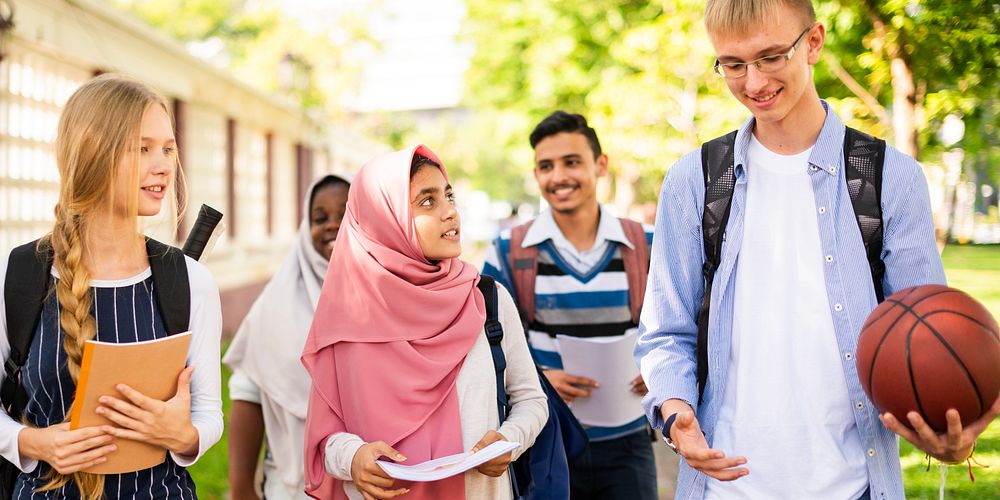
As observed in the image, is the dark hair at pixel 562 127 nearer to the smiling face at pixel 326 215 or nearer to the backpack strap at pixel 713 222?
the smiling face at pixel 326 215

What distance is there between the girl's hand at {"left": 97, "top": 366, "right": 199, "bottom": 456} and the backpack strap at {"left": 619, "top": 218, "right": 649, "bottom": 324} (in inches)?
87.1

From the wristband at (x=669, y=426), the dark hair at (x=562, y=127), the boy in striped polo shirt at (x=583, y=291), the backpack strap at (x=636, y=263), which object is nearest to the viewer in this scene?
the wristband at (x=669, y=426)

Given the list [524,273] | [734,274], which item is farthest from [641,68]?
[734,274]

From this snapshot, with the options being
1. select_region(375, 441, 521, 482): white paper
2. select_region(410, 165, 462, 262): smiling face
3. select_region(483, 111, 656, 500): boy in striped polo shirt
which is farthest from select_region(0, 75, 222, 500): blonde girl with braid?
select_region(483, 111, 656, 500): boy in striped polo shirt

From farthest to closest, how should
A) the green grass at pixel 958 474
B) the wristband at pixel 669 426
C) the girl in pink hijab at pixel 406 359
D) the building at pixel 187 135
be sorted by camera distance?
the building at pixel 187 135 < the green grass at pixel 958 474 < the girl in pink hijab at pixel 406 359 < the wristband at pixel 669 426

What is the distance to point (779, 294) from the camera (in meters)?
2.76

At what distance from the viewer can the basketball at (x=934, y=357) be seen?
7.77 feet

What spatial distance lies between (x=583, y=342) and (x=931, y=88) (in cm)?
330

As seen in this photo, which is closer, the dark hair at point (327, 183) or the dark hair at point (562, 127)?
the dark hair at point (327, 183)

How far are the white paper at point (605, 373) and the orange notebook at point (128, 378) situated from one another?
1913 millimetres

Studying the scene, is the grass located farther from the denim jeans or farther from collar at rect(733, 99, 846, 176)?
the denim jeans

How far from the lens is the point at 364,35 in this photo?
25.3m

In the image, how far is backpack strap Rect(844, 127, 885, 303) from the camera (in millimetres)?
2693

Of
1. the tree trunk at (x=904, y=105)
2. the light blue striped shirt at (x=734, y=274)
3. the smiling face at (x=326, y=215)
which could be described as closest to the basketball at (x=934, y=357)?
the light blue striped shirt at (x=734, y=274)
